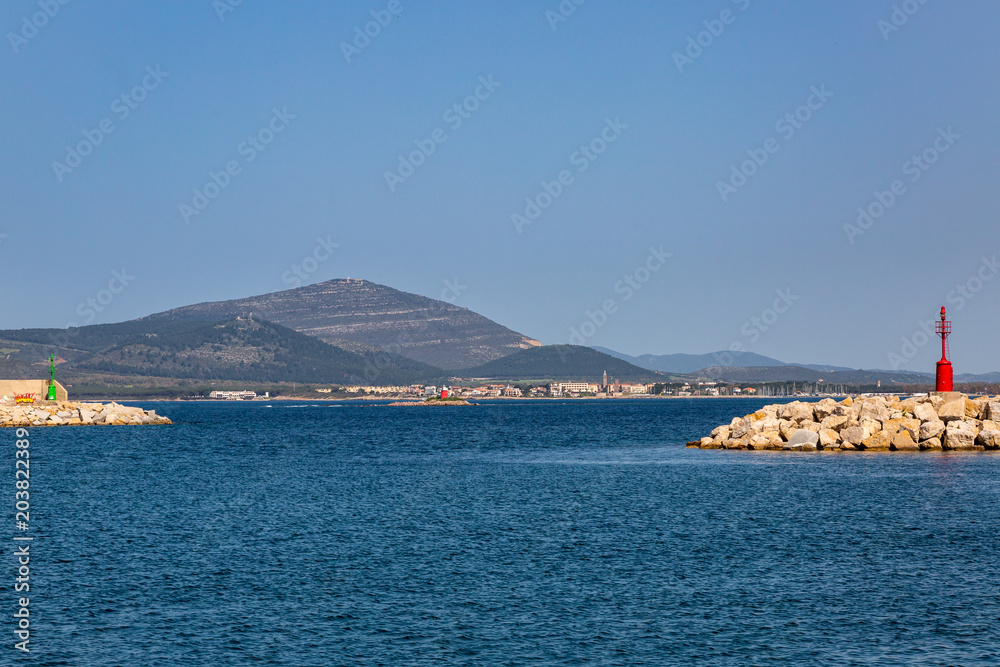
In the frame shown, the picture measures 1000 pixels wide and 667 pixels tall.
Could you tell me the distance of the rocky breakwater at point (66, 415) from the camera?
119250 millimetres

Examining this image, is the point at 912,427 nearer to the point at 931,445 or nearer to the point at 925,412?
the point at 931,445

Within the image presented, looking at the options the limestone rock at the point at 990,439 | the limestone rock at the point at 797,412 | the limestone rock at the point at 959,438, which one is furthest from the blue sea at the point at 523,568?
the limestone rock at the point at 797,412

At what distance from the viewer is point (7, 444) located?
87375 millimetres

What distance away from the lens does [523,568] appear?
27.5m

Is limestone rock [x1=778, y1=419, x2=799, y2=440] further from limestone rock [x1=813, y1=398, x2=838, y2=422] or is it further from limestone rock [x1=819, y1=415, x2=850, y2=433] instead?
limestone rock [x1=813, y1=398, x2=838, y2=422]

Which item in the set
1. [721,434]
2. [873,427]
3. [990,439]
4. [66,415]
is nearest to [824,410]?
[873,427]

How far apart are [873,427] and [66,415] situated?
9357 cm

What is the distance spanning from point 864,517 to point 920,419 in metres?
34.6

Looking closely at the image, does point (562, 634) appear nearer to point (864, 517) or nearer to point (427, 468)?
point (864, 517)

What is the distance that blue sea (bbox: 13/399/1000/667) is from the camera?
65.4 feet

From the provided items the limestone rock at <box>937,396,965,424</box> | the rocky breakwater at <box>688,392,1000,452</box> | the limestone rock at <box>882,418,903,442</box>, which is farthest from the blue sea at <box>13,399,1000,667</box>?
the limestone rock at <box>937,396,965,424</box>
